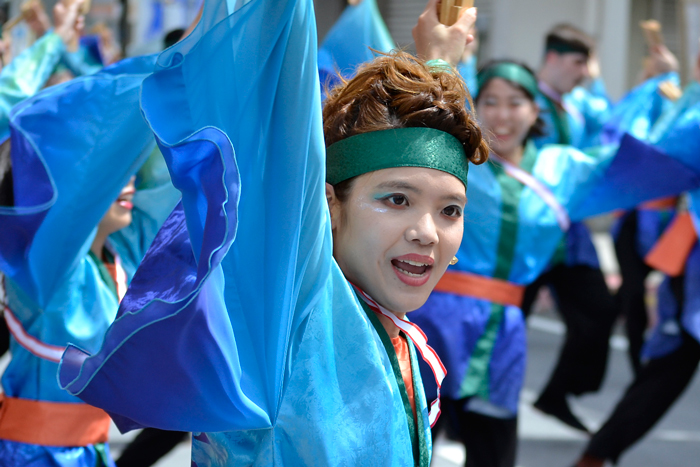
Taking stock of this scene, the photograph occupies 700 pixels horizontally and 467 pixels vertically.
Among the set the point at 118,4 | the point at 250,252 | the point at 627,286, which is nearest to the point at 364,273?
the point at 250,252

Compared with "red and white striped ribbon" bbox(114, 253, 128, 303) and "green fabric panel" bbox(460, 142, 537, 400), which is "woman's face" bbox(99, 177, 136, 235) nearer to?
"red and white striped ribbon" bbox(114, 253, 128, 303)

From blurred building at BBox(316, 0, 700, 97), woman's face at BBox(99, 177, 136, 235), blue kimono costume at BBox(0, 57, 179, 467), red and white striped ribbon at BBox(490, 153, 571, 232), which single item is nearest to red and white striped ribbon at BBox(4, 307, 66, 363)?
blue kimono costume at BBox(0, 57, 179, 467)

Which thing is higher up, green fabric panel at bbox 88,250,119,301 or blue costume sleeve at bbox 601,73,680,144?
green fabric panel at bbox 88,250,119,301

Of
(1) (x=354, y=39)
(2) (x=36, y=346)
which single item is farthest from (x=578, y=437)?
(2) (x=36, y=346)

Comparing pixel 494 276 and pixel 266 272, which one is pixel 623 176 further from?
pixel 266 272

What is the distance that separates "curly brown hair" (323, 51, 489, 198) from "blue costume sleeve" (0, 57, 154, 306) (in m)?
0.61

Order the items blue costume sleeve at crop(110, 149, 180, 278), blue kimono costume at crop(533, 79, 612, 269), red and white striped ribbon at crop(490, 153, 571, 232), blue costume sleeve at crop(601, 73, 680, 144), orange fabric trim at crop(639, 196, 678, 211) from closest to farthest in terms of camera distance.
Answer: blue costume sleeve at crop(110, 149, 180, 278), red and white striped ribbon at crop(490, 153, 571, 232), blue kimono costume at crop(533, 79, 612, 269), orange fabric trim at crop(639, 196, 678, 211), blue costume sleeve at crop(601, 73, 680, 144)

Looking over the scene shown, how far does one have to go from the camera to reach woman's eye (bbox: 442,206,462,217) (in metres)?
1.49

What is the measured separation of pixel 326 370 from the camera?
1313mm

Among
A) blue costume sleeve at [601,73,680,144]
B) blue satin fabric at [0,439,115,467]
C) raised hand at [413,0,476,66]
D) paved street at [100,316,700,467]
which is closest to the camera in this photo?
raised hand at [413,0,476,66]

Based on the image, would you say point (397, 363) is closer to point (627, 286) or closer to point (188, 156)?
point (188, 156)

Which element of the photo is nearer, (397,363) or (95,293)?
(397,363)

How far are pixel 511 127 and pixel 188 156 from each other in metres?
2.17

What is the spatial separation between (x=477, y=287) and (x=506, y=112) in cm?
67
